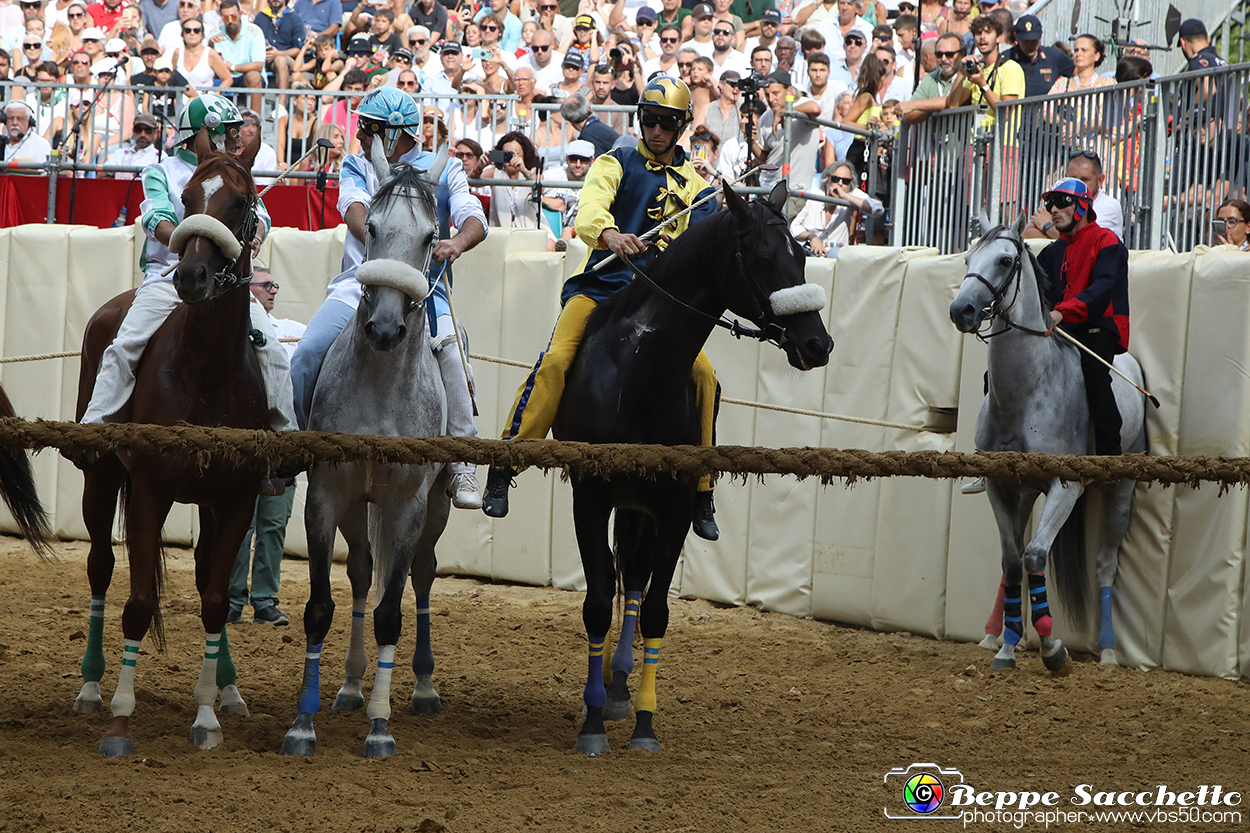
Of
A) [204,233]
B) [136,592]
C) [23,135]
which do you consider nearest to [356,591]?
[136,592]

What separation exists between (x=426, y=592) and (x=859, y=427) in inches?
141

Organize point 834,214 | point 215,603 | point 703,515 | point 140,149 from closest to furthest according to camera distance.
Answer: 1. point 215,603
2. point 703,515
3. point 834,214
4. point 140,149

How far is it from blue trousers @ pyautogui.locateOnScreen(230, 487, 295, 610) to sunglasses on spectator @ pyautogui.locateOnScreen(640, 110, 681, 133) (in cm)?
387

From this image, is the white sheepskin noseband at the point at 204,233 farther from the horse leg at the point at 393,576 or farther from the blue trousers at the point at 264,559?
the blue trousers at the point at 264,559

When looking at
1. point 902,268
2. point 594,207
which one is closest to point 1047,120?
point 902,268

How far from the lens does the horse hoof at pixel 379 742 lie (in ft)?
17.0

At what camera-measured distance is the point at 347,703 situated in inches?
239

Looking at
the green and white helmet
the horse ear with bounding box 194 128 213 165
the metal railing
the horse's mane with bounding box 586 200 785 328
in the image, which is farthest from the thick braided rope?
the metal railing

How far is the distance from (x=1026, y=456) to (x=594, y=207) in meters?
2.23

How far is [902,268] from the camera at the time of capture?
28.1 feet

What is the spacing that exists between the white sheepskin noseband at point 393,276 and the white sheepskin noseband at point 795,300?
55.9 inches

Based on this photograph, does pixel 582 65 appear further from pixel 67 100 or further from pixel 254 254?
pixel 254 254

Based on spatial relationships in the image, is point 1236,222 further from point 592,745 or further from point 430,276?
point 592,745

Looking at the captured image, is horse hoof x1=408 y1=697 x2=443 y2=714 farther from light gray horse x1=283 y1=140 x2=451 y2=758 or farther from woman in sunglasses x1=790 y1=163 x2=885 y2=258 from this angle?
woman in sunglasses x1=790 y1=163 x2=885 y2=258
